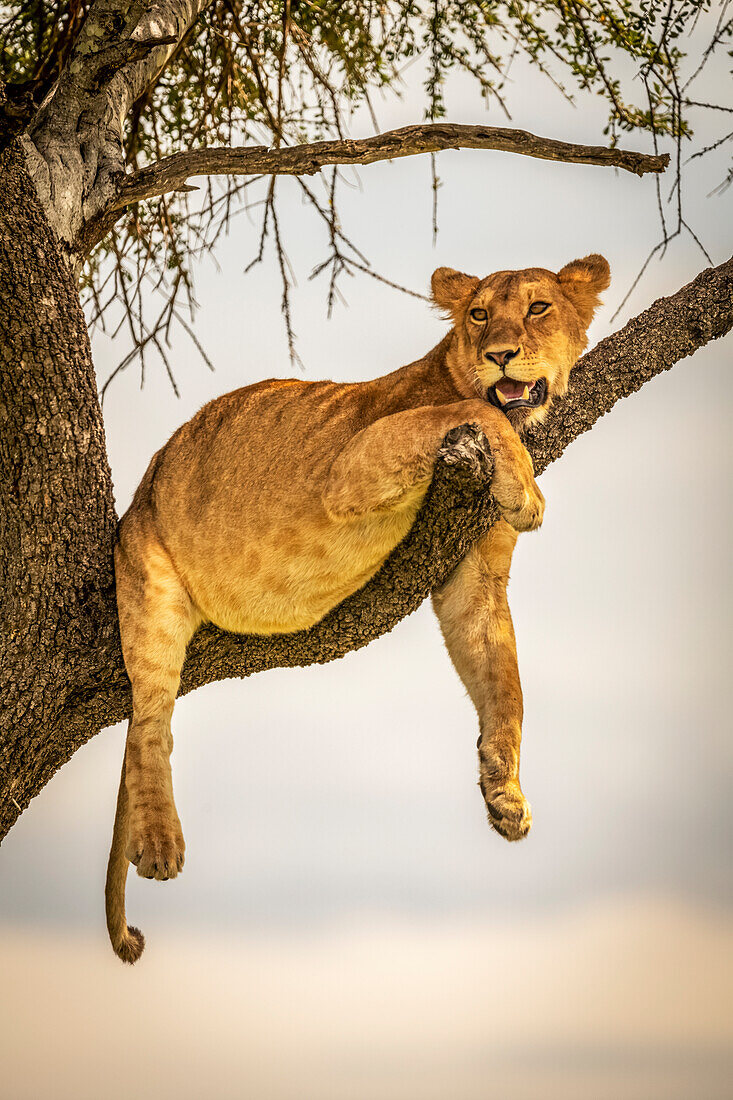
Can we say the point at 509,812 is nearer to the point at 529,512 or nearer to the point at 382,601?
the point at 382,601

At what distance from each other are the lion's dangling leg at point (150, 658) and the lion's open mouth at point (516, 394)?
1124 millimetres

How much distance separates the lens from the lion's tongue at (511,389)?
10.8ft

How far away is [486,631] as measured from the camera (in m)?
3.71

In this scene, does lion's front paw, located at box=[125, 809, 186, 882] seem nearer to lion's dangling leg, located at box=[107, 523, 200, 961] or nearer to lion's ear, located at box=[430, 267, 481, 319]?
lion's dangling leg, located at box=[107, 523, 200, 961]

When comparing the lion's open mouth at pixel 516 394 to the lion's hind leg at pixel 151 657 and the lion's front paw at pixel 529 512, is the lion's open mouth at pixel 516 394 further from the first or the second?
Answer: the lion's hind leg at pixel 151 657

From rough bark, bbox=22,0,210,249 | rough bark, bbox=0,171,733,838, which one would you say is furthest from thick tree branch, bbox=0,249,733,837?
rough bark, bbox=22,0,210,249

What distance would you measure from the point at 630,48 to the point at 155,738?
3.17 meters

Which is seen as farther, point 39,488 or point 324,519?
point 39,488

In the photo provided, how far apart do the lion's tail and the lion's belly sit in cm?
76

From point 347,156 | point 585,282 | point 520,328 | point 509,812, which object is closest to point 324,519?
point 520,328

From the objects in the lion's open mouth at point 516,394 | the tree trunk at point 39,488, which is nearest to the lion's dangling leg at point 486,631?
the lion's open mouth at point 516,394

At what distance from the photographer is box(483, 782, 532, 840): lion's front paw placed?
328cm

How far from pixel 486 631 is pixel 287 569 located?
686mm

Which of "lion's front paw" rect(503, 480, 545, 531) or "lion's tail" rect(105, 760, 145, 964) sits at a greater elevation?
"lion's front paw" rect(503, 480, 545, 531)
